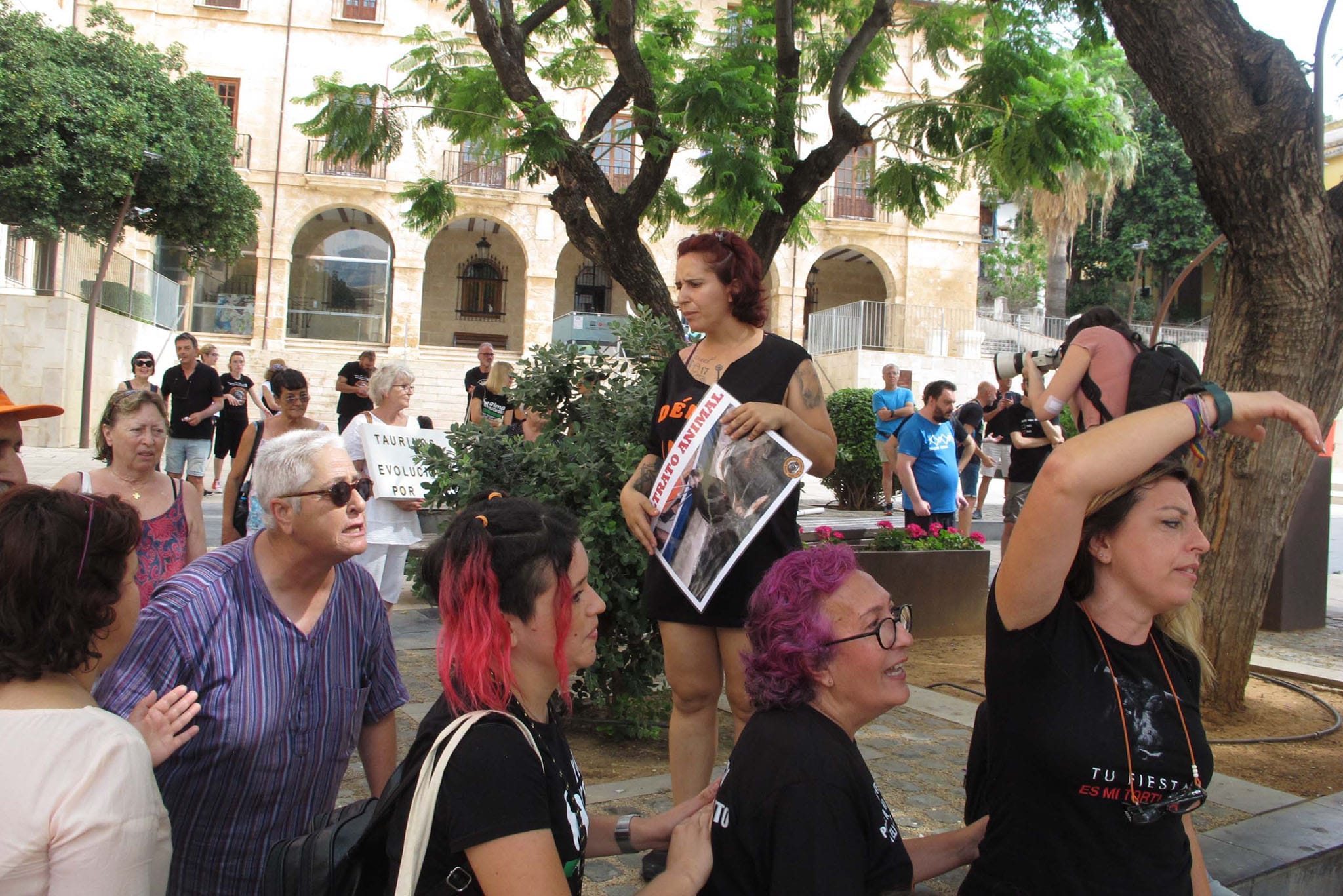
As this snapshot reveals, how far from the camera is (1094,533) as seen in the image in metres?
2.49

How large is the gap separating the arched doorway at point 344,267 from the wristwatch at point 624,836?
28.0 m

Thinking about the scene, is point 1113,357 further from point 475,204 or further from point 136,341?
point 475,204

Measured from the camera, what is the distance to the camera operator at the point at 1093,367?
3.91 metres

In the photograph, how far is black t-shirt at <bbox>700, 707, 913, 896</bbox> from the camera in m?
1.90

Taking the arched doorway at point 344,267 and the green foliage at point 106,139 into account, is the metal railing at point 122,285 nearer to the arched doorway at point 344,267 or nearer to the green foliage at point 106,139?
the green foliage at point 106,139

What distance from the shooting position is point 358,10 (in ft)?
95.6

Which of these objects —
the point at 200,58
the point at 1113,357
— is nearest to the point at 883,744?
the point at 1113,357

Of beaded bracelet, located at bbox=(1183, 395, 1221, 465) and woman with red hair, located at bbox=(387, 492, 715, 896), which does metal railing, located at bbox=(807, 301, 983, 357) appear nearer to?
beaded bracelet, located at bbox=(1183, 395, 1221, 465)

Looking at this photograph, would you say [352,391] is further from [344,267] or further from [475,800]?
[344,267]

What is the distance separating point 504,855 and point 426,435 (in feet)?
16.6

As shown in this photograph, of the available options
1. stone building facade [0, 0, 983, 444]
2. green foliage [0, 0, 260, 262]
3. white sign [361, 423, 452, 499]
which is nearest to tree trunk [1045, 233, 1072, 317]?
stone building facade [0, 0, 983, 444]

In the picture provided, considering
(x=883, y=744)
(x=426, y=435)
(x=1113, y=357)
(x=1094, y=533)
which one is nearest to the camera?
(x=1094, y=533)

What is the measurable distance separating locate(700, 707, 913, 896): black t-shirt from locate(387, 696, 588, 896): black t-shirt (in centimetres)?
35

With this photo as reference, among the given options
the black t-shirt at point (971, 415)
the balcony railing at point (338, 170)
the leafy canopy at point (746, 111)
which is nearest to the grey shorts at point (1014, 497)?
the leafy canopy at point (746, 111)
